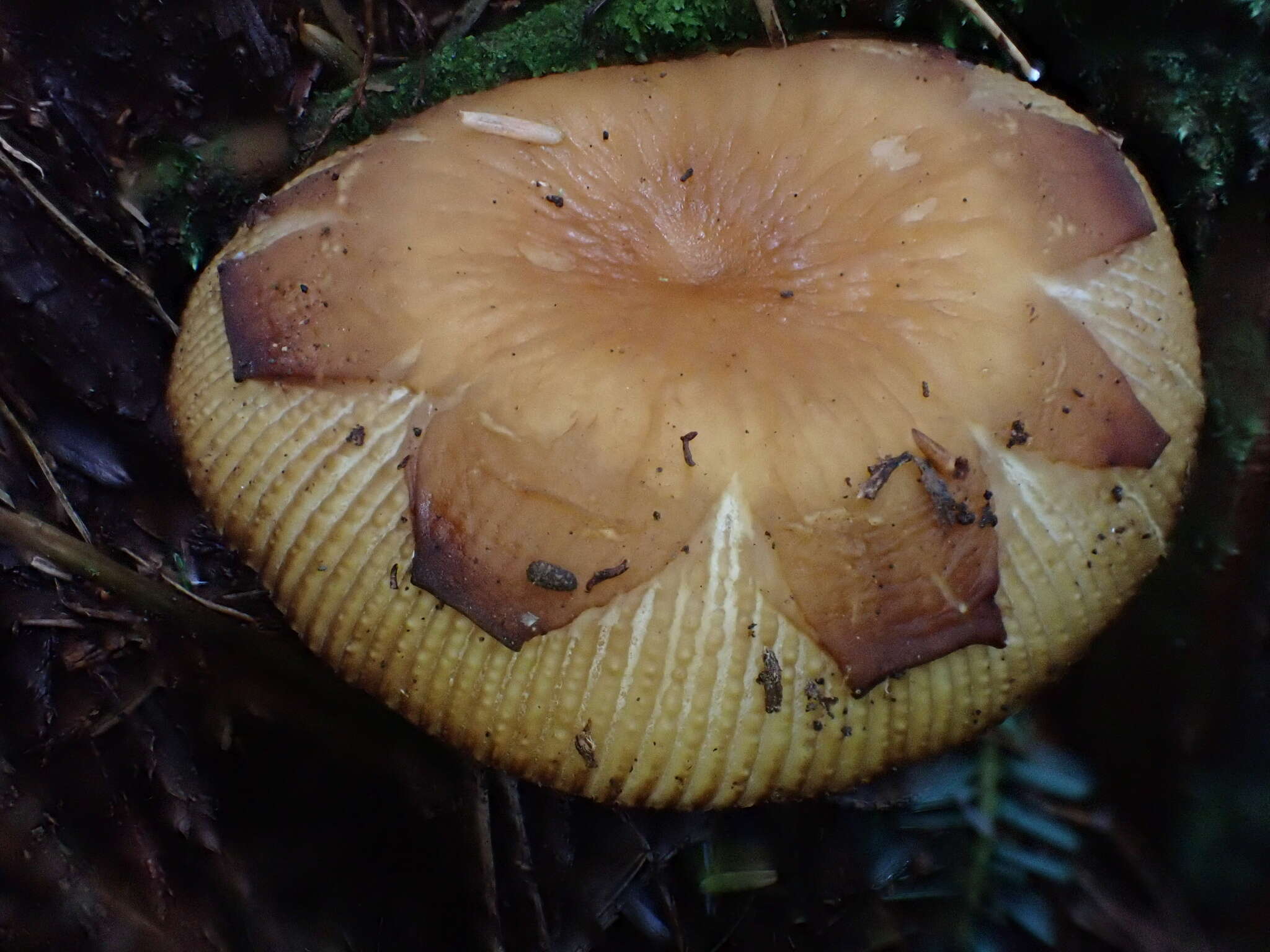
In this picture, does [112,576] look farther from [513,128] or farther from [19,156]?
[513,128]

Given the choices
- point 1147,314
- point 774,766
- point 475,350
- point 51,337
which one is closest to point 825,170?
point 1147,314

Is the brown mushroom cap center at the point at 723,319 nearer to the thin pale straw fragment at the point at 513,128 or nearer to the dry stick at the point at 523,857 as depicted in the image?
the thin pale straw fragment at the point at 513,128

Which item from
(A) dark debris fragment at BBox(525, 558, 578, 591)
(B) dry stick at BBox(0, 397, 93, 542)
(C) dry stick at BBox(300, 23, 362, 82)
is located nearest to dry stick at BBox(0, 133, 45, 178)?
(B) dry stick at BBox(0, 397, 93, 542)

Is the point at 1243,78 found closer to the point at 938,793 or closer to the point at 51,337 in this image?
the point at 938,793

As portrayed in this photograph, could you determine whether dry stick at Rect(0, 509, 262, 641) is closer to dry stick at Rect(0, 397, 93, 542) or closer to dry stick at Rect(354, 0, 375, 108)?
dry stick at Rect(0, 397, 93, 542)

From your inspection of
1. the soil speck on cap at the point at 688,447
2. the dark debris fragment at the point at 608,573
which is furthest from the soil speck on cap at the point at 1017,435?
the dark debris fragment at the point at 608,573

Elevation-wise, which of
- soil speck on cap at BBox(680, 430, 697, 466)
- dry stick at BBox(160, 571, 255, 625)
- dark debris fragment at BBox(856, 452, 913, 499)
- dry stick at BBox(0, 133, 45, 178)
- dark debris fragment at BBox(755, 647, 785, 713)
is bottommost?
dry stick at BBox(160, 571, 255, 625)
